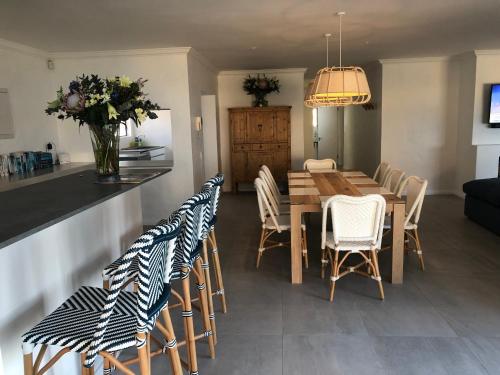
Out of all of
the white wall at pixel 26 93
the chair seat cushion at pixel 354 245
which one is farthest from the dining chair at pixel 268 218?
the white wall at pixel 26 93

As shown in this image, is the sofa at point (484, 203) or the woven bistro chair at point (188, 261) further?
the sofa at point (484, 203)

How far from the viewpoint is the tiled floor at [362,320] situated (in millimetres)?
2350

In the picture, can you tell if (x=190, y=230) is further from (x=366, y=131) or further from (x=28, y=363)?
(x=366, y=131)

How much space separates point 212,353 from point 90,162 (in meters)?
4.07

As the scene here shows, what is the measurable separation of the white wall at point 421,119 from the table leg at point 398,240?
424 centimetres

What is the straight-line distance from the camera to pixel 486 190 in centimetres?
489

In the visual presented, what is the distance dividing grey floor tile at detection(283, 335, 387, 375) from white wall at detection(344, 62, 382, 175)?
5.52 m

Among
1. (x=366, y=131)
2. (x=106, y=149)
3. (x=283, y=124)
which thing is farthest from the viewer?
(x=366, y=131)

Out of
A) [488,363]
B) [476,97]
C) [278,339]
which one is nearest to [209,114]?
[476,97]

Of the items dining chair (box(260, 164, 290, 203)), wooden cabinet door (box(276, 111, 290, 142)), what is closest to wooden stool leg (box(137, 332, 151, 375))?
dining chair (box(260, 164, 290, 203))

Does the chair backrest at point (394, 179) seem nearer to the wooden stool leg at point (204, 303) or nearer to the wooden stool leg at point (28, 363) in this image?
the wooden stool leg at point (204, 303)

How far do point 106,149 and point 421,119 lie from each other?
609 cm

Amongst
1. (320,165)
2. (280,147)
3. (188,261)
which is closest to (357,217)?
(188,261)

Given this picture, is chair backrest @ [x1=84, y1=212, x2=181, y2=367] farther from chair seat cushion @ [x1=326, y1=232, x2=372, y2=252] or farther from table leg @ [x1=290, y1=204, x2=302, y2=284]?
table leg @ [x1=290, y1=204, x2=302, y2=284]
